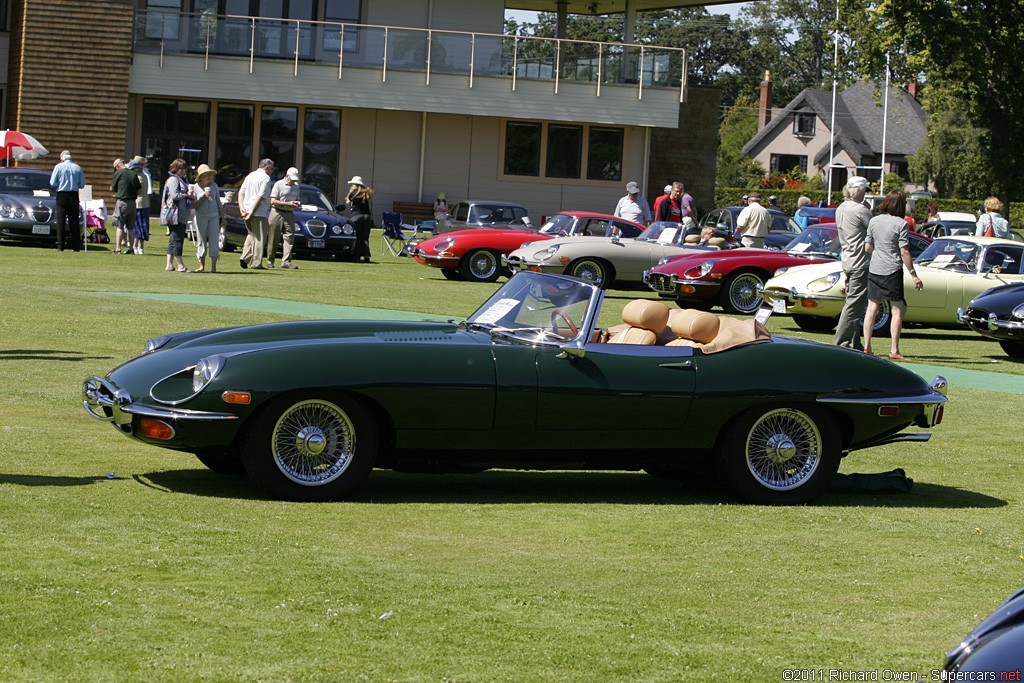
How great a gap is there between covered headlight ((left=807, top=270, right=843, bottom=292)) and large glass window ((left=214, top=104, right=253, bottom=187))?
2612 centimetres

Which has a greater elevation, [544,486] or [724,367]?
[724,367]

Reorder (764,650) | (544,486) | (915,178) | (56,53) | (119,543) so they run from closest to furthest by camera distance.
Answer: (764,650), (119,543), (544,486), (56,53), (915,178)

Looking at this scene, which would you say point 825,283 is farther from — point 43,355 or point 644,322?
point 644,322

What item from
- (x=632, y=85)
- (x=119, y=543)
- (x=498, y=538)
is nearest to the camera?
(x=119, y=543)

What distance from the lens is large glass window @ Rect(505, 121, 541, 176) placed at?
144 ft

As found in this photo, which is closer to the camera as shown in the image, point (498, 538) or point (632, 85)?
point (498, 538)

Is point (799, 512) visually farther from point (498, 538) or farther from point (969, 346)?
point (969, 346)

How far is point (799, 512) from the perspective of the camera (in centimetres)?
770

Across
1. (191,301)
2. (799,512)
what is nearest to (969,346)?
(191,301)

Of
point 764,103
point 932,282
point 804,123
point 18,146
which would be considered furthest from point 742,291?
→ point 764,103

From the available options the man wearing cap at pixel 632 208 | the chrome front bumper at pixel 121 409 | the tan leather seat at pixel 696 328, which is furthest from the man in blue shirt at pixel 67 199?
the tan leather seat at pixel 696 328

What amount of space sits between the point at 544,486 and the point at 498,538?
1623mm

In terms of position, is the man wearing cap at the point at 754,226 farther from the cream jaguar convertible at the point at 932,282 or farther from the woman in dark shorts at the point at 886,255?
the woman in dark shorts at the point at 886,255

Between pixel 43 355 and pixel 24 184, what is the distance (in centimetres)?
1564
